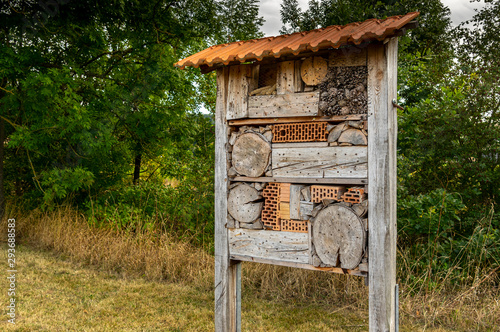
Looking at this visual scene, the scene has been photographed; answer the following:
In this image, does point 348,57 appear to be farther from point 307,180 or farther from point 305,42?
point 307,180

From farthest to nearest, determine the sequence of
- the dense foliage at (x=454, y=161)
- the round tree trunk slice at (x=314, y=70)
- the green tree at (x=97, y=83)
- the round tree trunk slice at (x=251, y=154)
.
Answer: the green tree at (x=97, y=83), the dense foliage at (x=454, y=161), the round tree trunk slice at (x=251, y=154), the round tree trunk slice at (x=314, y=70)

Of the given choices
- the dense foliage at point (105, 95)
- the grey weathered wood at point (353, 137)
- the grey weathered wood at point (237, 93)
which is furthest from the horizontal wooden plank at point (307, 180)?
the dense foliage at point (105, 95)

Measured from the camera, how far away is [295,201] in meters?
A: 3.34

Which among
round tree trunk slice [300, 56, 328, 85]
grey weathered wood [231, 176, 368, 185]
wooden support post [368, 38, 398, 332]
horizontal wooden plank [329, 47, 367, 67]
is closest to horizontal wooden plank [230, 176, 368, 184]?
grey weathered wood [231, 176, 368, 185]

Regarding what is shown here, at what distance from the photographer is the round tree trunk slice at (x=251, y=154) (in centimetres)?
348

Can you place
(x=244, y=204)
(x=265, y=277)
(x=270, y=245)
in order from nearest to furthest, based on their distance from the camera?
(x=270, y=245) → (x=244, y=204) → (x=265, y=277)

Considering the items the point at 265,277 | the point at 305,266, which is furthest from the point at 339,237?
the point at 265,277

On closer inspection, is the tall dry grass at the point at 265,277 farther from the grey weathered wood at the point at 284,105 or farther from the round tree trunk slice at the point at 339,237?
the grey weathered wood at the point at 284,105

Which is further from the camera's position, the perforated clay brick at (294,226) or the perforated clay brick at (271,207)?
the perforated clay brick at (271,207)

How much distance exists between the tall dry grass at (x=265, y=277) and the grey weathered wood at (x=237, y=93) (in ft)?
8.66

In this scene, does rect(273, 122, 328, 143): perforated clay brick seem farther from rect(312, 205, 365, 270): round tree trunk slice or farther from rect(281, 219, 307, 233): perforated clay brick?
rect(281, 219, 307, 233): perforated clay brick

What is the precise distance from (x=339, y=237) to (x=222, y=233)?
1.15 meters

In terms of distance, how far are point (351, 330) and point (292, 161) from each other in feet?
6.84

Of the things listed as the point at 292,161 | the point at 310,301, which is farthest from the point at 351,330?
the point at 292,161
